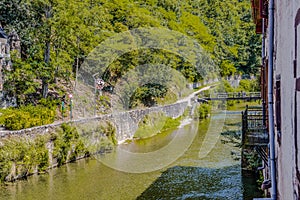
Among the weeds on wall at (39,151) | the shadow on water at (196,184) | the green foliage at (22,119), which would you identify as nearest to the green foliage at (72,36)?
the green foliage at (22,119)

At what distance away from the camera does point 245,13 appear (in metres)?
76.5

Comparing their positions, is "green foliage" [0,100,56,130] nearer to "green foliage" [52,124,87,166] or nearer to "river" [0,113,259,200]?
"green foliage" [52,124,87,166]

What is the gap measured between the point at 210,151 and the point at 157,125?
9130 millimetres

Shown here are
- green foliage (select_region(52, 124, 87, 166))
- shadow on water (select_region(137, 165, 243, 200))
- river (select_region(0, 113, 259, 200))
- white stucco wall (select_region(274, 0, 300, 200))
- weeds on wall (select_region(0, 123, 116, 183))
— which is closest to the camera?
white stucco wall (select_region(274, 0, 300, 200))

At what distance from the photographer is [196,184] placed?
1416 cm

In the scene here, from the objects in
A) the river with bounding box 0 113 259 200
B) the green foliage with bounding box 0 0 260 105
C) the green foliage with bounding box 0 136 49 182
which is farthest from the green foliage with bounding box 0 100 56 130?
the green foliage with bounding box 0 0 260 105

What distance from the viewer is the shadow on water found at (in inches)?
507

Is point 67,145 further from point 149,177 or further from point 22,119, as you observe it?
point 149,177

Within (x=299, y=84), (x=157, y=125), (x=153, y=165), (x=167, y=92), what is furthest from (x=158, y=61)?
(x=299, y=84)

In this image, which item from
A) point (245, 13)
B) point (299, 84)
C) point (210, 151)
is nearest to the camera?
point (299, 84)

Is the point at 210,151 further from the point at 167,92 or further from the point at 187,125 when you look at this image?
the point at 167,92

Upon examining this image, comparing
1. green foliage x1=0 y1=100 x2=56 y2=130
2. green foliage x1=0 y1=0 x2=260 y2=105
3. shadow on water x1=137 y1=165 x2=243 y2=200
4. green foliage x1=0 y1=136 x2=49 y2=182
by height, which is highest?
green foliage x1=0 y1=0 x2=260 y2=105

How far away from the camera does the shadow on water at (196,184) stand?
12867 millimetres

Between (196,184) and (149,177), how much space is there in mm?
1988
